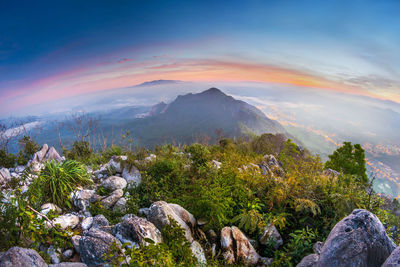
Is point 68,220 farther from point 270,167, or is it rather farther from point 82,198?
point 270,167

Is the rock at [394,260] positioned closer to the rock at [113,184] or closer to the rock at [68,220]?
the rock at [68,220]

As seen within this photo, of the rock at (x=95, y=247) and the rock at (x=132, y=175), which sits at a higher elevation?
the rock at (x=95, y=247)

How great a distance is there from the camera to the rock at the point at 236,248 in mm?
3952

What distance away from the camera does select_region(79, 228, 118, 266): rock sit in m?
3.16

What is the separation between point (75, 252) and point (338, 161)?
66.3 ft

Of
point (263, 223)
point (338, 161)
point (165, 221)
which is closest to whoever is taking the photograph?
point (165, 221)

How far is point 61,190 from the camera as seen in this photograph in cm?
527

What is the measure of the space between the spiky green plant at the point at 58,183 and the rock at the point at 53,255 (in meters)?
1.62

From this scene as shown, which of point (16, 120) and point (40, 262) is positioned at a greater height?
point (16, 120)

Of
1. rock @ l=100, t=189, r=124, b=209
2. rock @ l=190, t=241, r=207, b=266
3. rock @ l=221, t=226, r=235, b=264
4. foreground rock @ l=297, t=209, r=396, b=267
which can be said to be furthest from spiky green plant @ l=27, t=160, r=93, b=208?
foreground rock @ l=297, t=209, r=396, b=267

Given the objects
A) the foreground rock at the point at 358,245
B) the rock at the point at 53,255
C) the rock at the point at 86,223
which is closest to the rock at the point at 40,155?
the rock at the point at 86,223

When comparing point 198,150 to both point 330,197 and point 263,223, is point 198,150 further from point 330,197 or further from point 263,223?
point 330,197

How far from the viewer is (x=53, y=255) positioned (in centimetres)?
356

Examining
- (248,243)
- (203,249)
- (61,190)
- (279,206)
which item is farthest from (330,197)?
(61,190)
